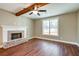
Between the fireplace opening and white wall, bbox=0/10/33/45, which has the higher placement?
white wall, bbox=0/10/33/45

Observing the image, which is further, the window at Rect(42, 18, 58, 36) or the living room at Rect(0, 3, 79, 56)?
the window at Rect(42, 18, 58, 36)

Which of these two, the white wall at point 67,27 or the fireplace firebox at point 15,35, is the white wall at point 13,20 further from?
the white wall at point 67,27

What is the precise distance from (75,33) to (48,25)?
208 cm

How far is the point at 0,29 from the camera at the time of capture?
3723 millimetres

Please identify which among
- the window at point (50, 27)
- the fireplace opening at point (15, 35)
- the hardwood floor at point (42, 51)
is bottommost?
the hardwood floor at point (42, 51)

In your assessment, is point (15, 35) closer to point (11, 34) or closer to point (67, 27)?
point (11, 34)

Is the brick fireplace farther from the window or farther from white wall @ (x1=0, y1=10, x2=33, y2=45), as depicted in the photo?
the window

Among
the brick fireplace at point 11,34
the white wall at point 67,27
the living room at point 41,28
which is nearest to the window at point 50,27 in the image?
the living room at point 41,28

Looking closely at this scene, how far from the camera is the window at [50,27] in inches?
212

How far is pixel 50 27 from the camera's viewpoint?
5.73 meters

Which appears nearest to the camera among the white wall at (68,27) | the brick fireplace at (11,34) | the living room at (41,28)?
the living room at (41,28)

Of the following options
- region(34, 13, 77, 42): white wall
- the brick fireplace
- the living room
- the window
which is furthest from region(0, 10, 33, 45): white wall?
region(34, 13, 77, 42): white wall

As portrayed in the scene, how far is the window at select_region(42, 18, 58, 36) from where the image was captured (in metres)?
5.38

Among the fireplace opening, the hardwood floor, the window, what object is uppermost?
the window
